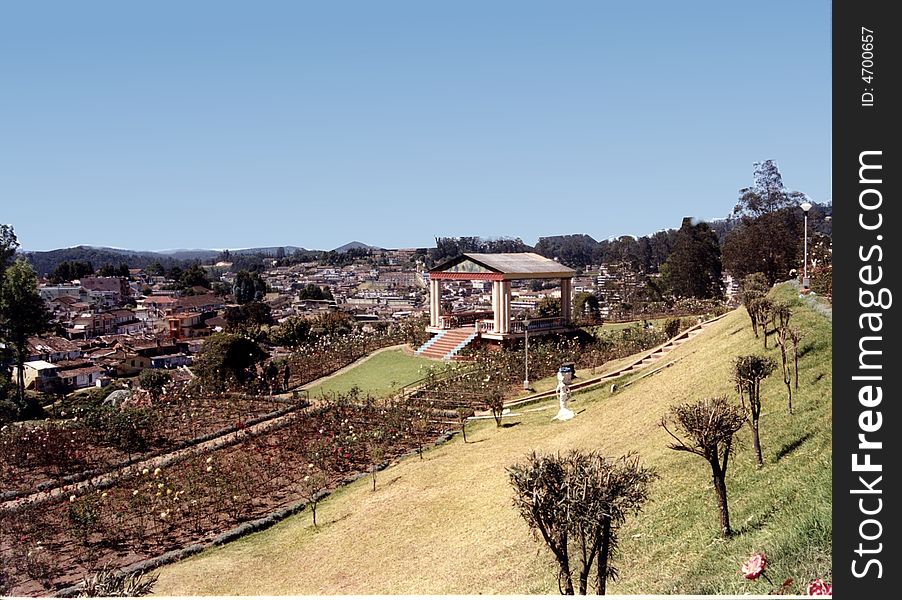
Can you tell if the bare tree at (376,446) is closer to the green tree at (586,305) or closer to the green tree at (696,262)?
the green tree at (586,305)

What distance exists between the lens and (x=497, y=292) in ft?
71.3

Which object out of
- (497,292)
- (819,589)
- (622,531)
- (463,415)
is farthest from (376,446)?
(819,589)

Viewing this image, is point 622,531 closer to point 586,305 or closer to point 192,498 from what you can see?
point 192,498

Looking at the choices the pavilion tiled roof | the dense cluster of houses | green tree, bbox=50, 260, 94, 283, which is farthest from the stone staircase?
green tree, bbox=50, 260, 94, 283

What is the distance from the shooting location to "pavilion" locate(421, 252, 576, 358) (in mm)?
21703

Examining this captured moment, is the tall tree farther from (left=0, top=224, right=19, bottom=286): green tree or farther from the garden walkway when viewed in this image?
(left=0, top=224, right=19, bottom=286): green tree

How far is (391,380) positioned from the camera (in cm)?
1938

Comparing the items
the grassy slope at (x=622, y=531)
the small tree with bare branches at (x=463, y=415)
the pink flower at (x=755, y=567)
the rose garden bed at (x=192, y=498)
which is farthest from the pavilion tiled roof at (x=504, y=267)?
the pink flower at (x=755, y=567)

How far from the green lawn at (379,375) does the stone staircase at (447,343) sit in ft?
1.24

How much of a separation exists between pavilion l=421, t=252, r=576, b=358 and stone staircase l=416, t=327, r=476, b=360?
0.04 metres

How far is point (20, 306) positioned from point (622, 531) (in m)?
22.9
